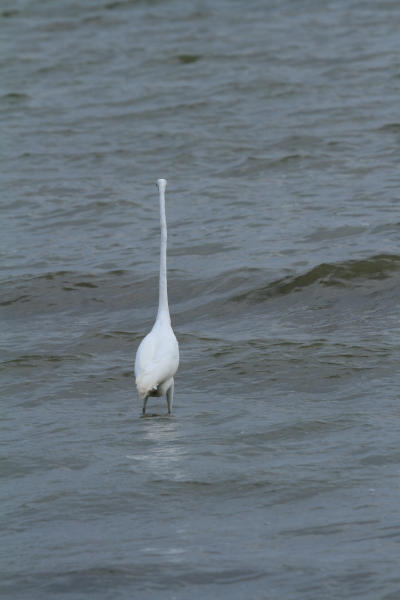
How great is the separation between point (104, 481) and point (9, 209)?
290 inches

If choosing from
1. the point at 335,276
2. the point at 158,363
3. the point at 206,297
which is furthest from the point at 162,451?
the point at 335,276

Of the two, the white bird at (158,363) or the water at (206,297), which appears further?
the white bird at (158,363)

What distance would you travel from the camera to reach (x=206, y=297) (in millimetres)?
9750

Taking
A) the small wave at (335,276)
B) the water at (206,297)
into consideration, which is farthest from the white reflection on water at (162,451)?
the small wave at (335,276)

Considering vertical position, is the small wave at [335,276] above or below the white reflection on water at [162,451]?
below

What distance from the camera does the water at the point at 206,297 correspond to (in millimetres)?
4898

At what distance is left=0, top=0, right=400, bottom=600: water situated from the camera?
193 inches

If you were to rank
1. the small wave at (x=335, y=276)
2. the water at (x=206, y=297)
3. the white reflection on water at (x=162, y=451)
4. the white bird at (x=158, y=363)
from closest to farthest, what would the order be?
the water at (x=206, y=297), the white reflection on water at (x=162, y=451), the white bird at (x=158, y=363), the small wave at (x=335, y=276)

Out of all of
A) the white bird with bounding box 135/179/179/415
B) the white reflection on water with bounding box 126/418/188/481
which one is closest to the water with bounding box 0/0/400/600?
the white reflection on water with bounding box 126/418/188/481

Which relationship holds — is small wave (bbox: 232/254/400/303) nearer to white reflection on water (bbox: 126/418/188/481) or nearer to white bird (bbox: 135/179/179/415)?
white bird (bbox: 135/179/179/415)

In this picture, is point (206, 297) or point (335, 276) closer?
point (206, 297)

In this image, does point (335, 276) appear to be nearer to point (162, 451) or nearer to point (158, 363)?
point (158, 363)

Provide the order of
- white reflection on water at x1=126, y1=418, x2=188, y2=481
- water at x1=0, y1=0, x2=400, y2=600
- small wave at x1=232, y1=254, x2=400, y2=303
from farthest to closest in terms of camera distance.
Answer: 1. small wave at x1=232, y1=254, x2=400, y2=303
2. white reflection on water at x1=126, y1=418, x2=188, y2=481
3. water at x1=0, y1=0, x2=400, y2=600

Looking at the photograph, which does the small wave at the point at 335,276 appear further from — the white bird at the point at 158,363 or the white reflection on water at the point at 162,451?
the white reflection on water at the point at 162,451
